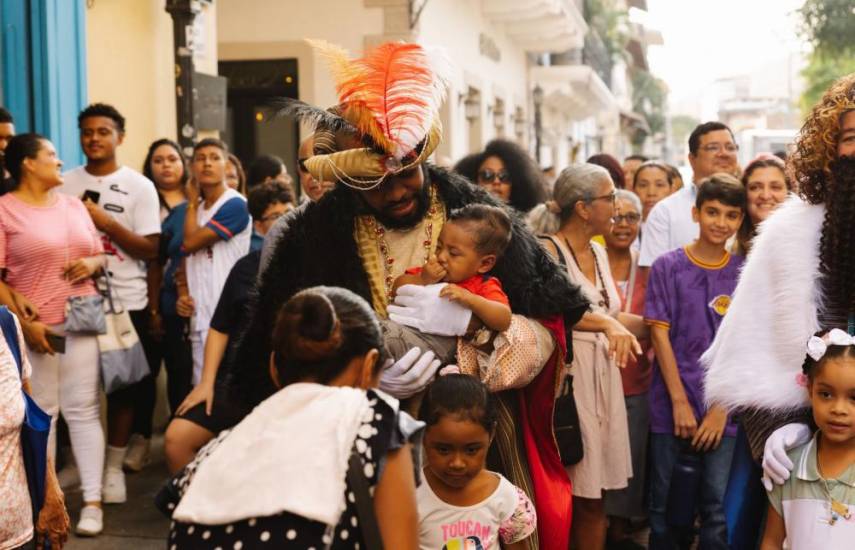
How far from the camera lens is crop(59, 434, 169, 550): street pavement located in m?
5.99

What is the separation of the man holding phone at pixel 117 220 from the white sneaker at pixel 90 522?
55 cm

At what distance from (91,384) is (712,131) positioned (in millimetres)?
4130

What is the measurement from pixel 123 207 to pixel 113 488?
5.35ft

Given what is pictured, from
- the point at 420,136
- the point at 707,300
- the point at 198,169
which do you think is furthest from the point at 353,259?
the point at 198,169

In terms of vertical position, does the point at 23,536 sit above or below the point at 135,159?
below

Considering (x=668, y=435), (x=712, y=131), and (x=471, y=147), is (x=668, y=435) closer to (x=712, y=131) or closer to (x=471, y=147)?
(x=712, y=131)

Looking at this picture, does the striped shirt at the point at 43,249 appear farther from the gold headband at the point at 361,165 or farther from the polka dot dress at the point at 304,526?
the polka dot dress at the point at 304,526

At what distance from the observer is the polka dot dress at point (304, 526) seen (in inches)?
98.0

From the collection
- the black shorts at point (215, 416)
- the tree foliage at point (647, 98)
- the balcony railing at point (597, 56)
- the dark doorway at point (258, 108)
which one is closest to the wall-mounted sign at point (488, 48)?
the dark doorway at point (258, 108)

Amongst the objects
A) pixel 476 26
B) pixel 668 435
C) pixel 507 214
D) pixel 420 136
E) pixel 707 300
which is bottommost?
pixel 668 435

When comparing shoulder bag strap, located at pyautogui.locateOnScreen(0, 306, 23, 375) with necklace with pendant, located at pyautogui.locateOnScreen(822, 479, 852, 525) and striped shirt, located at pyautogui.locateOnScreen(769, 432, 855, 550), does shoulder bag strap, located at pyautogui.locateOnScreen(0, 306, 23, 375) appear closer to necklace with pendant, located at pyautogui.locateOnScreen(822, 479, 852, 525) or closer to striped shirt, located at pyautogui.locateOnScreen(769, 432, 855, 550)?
striped shirt, located at pyautogui.locateOnScreen(769, 432, 855, 550)

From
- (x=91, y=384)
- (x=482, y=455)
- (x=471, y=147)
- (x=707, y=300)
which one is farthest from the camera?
(x=471, y=147)

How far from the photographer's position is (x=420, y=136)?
148 inches

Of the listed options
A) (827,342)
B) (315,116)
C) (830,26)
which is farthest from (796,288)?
(830,26)
